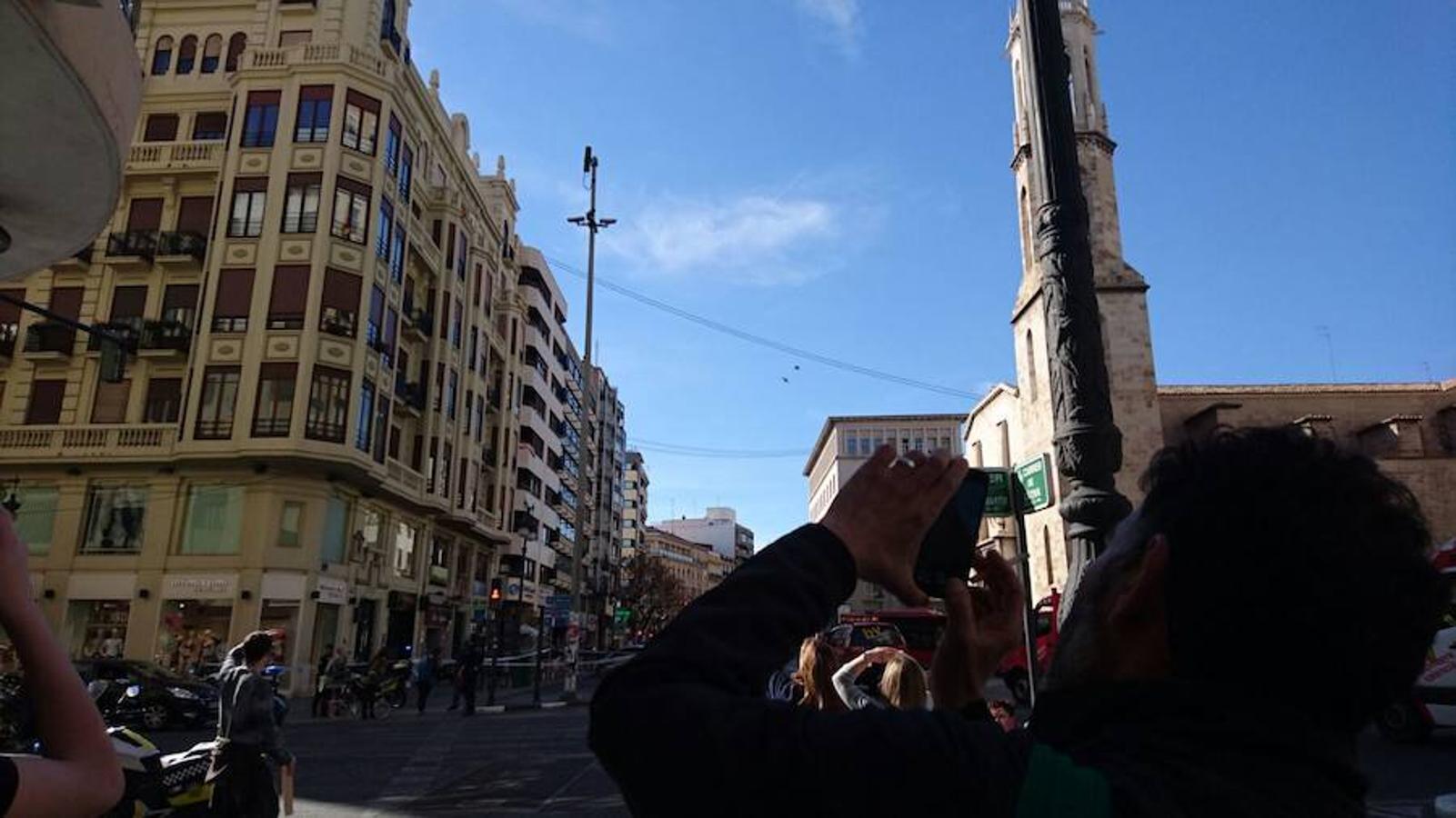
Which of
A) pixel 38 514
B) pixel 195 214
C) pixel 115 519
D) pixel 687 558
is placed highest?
pixel 195 214

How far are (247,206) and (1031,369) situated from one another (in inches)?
1252

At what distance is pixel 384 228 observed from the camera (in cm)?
3091

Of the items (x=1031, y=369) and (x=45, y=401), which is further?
(x=1031, y=369)

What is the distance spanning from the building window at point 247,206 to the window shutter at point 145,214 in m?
3.62

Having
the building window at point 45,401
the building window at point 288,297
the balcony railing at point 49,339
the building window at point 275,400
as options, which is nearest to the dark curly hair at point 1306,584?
the building window at point 275,400

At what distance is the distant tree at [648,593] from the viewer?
7712cm

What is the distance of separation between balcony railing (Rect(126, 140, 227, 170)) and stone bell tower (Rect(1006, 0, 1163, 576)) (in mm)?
30756

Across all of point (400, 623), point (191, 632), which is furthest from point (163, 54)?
point (400, 623)

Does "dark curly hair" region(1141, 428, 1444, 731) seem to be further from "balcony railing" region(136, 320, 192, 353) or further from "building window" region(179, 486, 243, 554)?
"balcony railing" region(136, 320, 192, 353)

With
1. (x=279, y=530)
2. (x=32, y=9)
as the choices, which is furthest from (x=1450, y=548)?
(x=279, y=530)

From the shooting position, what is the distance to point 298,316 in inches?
1114

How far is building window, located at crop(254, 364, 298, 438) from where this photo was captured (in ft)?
89.2

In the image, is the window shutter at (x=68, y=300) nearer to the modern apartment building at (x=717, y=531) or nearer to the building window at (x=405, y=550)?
the building window at (x=405, y=550)

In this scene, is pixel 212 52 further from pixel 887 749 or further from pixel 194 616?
pixel 887 749
